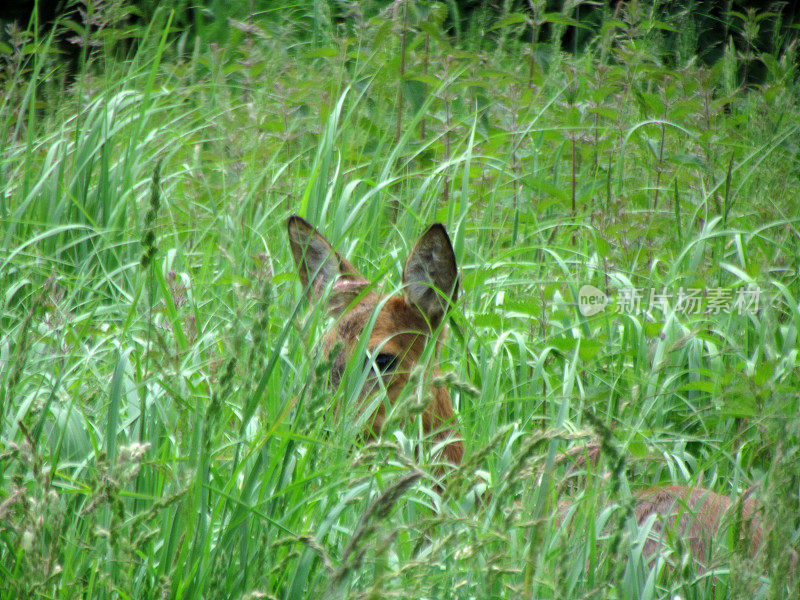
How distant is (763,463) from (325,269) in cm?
174

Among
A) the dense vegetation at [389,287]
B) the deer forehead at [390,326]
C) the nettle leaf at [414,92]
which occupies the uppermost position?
the nettle leaf at [414,92]

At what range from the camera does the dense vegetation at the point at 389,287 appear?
1434 millimetres

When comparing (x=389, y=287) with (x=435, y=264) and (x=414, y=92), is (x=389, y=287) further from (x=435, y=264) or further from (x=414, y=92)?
(x=414, y=92)

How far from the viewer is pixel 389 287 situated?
3.62 m

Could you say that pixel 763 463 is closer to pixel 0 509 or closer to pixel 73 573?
pixel 73 573

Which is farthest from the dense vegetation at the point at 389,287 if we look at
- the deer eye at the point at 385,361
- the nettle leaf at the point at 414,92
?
the deer eye at the point at 385,361

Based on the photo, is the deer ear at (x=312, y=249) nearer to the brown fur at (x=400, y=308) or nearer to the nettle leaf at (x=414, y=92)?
the brown fur at (x=400, y=308)

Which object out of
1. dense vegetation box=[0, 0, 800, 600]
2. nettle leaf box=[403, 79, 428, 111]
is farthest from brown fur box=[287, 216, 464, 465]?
nettle leaf box=[403, 79, 428, 111]

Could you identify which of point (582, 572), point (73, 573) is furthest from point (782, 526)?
point (73, 573)

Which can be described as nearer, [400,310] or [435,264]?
[435,264]

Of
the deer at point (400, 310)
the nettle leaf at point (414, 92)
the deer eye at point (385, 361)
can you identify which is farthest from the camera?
the nettle leaf at point (414, 92)

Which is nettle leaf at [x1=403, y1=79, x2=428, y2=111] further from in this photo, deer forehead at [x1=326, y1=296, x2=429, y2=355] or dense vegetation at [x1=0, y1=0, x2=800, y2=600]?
deer forehead at [x1=326, y1=296, x2=429, y2=355]

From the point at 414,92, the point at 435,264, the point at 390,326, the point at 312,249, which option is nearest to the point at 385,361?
the point at 390,326

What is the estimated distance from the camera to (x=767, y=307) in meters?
1.45
